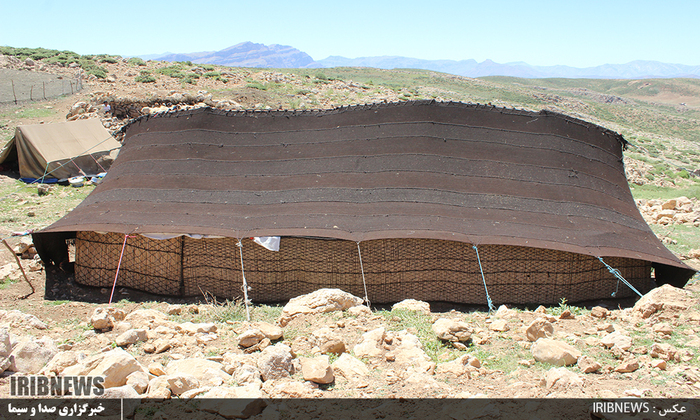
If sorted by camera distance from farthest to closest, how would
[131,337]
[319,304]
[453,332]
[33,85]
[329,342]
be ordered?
[33,85]
[319,304]
[453,332]
[131,337]
[329,342]

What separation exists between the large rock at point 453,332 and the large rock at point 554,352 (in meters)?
0.68

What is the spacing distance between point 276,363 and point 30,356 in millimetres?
2142

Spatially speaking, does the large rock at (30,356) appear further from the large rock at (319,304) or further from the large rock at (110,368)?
the large rock at (319,304)

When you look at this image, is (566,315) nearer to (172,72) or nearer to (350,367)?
(350,367)

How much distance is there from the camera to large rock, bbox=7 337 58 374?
4070mm

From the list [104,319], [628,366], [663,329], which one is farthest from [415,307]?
[104,319]

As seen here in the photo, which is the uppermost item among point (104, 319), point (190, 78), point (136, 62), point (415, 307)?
point (136, 62)

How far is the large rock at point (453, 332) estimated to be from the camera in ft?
16.8

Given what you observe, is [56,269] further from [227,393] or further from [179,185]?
[227,393]

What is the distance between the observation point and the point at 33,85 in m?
28.0

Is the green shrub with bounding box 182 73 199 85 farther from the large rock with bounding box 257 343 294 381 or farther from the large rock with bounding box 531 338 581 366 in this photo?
the large rock with bounding box 531 338 581 366

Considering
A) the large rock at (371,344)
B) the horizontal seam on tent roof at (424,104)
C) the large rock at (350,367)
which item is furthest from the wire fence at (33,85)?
the large rock at (350,367)

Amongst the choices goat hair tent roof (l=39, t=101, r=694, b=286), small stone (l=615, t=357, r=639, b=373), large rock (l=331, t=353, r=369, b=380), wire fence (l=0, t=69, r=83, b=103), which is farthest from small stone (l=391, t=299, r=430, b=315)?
wire fence (l=0, t=69, r=83, b=103)

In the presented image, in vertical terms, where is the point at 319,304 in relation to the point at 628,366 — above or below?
below
